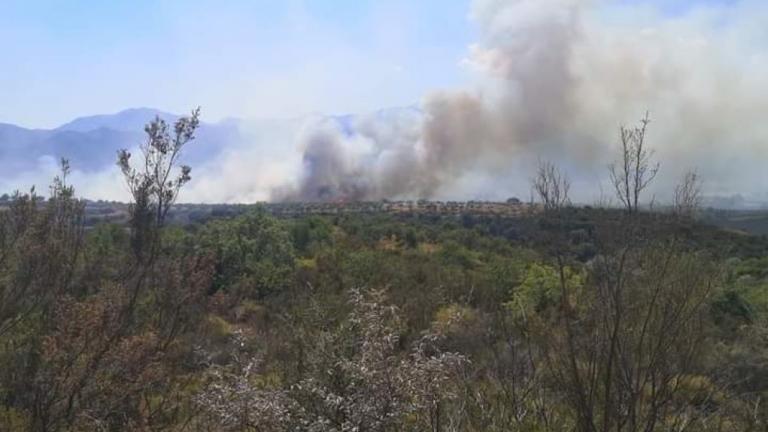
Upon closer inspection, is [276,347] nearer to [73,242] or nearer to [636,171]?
[73,242]

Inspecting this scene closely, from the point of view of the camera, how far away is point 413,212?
2719 inches

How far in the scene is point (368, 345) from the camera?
5.84 metres

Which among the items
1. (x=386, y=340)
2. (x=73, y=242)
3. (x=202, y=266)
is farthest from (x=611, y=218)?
(x=73, y=242)

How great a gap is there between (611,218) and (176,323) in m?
7.64

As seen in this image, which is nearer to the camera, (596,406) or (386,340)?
(386,340)

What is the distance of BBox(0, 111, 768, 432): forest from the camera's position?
6082 mm

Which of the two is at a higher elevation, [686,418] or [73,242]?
[73,242]

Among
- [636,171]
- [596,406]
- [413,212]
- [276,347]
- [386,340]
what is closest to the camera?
[386,340]

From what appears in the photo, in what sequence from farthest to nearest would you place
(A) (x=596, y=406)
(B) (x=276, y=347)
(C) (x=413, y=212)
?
1. (C) (x=413, y=212)
2. (B) (x=276, y=347)
3. (A) (x=596, y=406)

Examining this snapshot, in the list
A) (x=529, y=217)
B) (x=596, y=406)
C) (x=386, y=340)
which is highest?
(x=529, y=217)

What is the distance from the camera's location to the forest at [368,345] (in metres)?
6.08

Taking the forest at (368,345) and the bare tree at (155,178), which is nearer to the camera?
the forest at (368,345)

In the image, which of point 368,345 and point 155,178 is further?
point 155,178

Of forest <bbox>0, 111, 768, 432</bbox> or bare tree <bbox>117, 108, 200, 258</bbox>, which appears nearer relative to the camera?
forest <bbox>0, 111, 768, 432</bbox>
